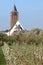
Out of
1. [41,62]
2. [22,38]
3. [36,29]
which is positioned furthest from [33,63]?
[36,29]

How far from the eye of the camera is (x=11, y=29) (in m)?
70.2

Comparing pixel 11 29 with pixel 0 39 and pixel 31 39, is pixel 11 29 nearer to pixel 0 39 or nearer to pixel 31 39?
pixel 0 39

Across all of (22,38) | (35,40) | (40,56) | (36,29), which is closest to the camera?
(40,56)

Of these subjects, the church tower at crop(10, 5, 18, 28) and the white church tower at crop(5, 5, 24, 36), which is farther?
the church tower at crop(10, 5, 18, 28)

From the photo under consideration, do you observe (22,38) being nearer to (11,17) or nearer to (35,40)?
(35,40)

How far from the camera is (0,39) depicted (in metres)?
49.7

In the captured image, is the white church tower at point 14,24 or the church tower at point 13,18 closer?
the white church tower at point 14,24

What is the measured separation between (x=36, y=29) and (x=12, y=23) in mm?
16074

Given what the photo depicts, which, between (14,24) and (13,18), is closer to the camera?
(14,24)

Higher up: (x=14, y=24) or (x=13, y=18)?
(x=13, y=18)

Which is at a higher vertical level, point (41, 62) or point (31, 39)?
point (41, 62)

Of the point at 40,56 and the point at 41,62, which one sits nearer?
the point at 41,62

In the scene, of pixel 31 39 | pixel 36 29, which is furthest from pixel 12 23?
pixel 31 39

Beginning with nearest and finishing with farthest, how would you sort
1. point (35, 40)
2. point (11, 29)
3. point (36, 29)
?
point (35, 40)
point (36, 29)
point (11, 29)
